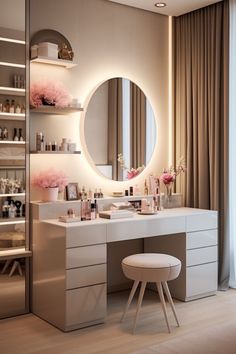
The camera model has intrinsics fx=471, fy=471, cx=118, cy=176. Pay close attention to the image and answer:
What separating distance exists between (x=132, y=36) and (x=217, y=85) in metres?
0.90

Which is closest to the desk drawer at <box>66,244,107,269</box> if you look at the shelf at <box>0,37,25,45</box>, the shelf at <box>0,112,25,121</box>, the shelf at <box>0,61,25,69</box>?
the shelf at <box>0,112,25,121</box>

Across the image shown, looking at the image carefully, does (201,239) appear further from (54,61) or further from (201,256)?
(54,61)

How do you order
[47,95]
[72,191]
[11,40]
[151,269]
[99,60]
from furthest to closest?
[99,60] → [72,191] → [47,95] → [11,40] → [151,269]

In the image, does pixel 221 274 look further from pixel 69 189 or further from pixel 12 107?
pixel 12 107

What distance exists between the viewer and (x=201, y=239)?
12.9ft

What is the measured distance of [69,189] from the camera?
381 centimetres

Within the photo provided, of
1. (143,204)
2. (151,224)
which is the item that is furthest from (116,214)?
(143,204)

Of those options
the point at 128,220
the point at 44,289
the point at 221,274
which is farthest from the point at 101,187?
the point at 221,274

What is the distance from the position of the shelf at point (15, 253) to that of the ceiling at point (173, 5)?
7.52ft

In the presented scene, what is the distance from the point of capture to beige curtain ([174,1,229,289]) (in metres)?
4.17

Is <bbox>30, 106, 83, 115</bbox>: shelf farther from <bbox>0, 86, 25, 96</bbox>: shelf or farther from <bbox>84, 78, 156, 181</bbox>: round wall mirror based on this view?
<bbox>84, 78, 156, 181</bbox>: round wall mirror

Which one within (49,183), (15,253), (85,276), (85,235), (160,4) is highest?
(160,4)

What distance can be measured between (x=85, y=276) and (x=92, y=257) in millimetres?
139

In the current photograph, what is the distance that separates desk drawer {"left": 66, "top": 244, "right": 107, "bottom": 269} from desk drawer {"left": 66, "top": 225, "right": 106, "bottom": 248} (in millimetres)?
35
